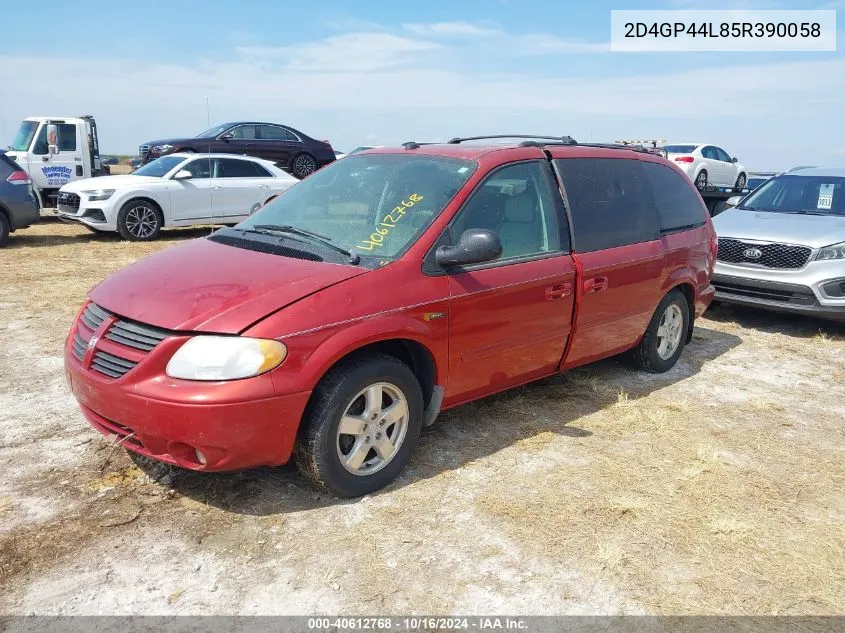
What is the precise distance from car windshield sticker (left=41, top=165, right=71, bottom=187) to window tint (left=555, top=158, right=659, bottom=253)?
525 inches

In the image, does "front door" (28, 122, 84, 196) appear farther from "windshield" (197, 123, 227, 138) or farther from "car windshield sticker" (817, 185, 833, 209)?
"car windshield sticker" (817, 185, 833, 209)

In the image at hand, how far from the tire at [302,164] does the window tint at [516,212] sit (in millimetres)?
13771

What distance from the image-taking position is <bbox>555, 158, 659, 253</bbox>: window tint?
15.4 feet

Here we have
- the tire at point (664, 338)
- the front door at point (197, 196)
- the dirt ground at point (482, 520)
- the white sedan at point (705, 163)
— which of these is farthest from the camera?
the white sedan at point (705, 163)

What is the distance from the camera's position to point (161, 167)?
12805 millimetres

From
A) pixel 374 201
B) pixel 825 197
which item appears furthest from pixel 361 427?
pixel 825 197

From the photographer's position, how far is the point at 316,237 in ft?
13.2

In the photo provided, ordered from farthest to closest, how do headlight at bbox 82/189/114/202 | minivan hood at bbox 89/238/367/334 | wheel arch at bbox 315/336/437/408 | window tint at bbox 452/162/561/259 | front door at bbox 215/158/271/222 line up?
1. front door at bbox 215/158/271/222
2. headlight at bbox 82/189/114/202
3. window tint at bbox 452/162/561/259
4. wheel arch at bbox 315/336/437/408
5. minivan hood at bbox 89/238/367/334

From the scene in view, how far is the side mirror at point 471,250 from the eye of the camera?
3717 millimetres

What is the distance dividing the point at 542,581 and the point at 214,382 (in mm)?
1623

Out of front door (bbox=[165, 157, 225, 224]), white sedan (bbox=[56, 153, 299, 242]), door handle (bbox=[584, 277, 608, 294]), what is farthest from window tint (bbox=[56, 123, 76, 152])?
door handle (bbox=[584, 277, 608, 294])

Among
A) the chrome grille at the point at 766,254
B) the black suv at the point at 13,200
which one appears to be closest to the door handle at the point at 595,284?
the chrome grille at the point at 766,254

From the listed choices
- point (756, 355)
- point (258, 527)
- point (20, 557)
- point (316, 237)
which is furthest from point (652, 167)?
point (20, 557)

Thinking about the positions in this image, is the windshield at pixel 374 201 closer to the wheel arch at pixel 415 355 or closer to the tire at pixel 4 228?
the wheel arch at pixel 415 355
